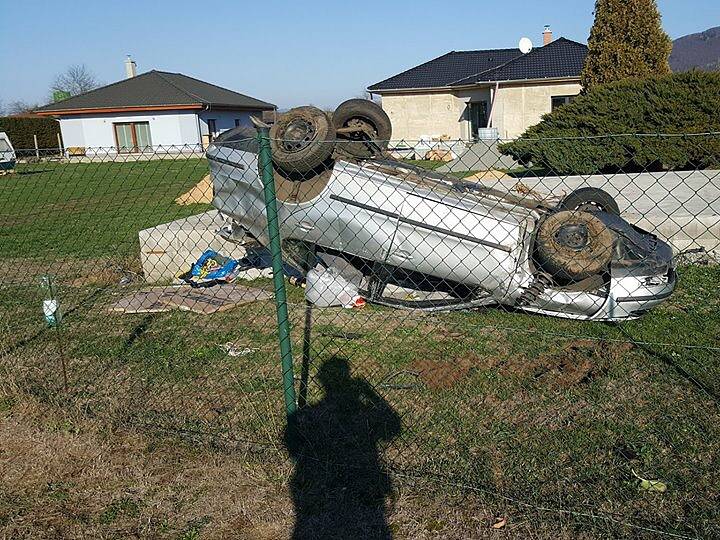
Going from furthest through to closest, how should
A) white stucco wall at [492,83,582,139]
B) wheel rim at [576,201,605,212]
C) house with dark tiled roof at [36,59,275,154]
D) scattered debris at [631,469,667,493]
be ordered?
1. house with dark tiled roof at [36,59,275,154]
2. white stucco wall at [492,83,582,139]
3. wheel rim at [576,201,605,212]
4. scattered debris at [631,469,667,493]

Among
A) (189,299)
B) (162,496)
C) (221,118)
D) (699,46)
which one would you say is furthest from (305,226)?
(699,46)

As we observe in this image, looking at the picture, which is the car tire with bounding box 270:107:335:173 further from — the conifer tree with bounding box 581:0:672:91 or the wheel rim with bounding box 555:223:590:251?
the conifer tree with bounding box 581:0:672:91

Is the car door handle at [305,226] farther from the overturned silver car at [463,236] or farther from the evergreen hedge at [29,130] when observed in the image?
the evergreen hedge at [29,130]

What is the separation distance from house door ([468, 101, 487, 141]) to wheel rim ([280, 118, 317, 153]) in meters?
24.5

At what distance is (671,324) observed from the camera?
560cm

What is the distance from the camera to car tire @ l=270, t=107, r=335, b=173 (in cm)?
550

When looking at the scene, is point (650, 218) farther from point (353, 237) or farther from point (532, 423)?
point (532, 423)

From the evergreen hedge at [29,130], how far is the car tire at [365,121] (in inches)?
1286

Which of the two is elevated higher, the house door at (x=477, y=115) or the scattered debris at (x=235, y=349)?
the house door at (x=477, y=115)

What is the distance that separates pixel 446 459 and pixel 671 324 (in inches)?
120

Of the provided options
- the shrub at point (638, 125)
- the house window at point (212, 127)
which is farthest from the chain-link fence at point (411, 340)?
the house window at point (212, 127)

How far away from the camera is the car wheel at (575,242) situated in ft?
17.3

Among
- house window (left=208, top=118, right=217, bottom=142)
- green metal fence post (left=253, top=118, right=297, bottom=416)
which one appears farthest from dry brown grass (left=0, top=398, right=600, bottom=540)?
house window (left=208, top=118, right=217, bottom=142)

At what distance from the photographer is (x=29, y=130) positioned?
35875 mm
